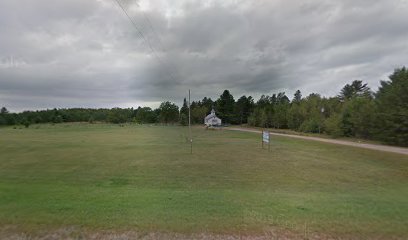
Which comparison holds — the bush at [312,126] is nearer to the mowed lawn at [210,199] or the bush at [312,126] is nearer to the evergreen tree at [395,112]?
the evergreen tree at [395,112]

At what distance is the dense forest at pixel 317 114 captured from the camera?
95.5 ft

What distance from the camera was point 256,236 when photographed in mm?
5465

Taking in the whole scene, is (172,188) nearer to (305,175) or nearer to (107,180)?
(107,180)

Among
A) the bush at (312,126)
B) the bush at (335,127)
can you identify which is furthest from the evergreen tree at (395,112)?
the bush at (312,126)

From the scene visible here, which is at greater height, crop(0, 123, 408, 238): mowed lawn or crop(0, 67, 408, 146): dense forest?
crop(0, 67, 408, 146): dense forest

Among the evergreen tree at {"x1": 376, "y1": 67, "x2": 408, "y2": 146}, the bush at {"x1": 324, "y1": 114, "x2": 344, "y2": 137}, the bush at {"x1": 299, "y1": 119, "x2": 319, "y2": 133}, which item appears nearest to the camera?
the evergreen tree at {"x1": 376, "y1": 67, "x2": 408, "y2": 146}

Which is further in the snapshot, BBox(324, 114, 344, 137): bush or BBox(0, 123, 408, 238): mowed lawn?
BBox(324, 114, 344, 137): bush

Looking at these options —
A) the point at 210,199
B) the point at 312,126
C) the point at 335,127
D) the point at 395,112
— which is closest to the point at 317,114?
the point at 312,126

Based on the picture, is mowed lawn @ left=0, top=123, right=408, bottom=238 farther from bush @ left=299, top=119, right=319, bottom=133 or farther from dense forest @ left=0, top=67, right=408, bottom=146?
bush @ left=299, top=119, right=319, bottom=133

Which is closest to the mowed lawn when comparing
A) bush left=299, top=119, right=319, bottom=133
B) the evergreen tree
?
the evergreen tree

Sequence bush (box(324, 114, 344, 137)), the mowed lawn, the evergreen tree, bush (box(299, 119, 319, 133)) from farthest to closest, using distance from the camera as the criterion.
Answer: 1. bush (box(299, 119, 319, 133))
2. bush (box(324, 114, 344, 137))
3. the evergreen tree
4. the mowed lawn

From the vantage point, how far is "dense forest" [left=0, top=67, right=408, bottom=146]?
29.1m

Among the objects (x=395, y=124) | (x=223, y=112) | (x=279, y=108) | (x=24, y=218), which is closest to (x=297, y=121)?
(x=279, y=108)

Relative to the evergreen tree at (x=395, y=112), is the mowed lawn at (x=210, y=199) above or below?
below
